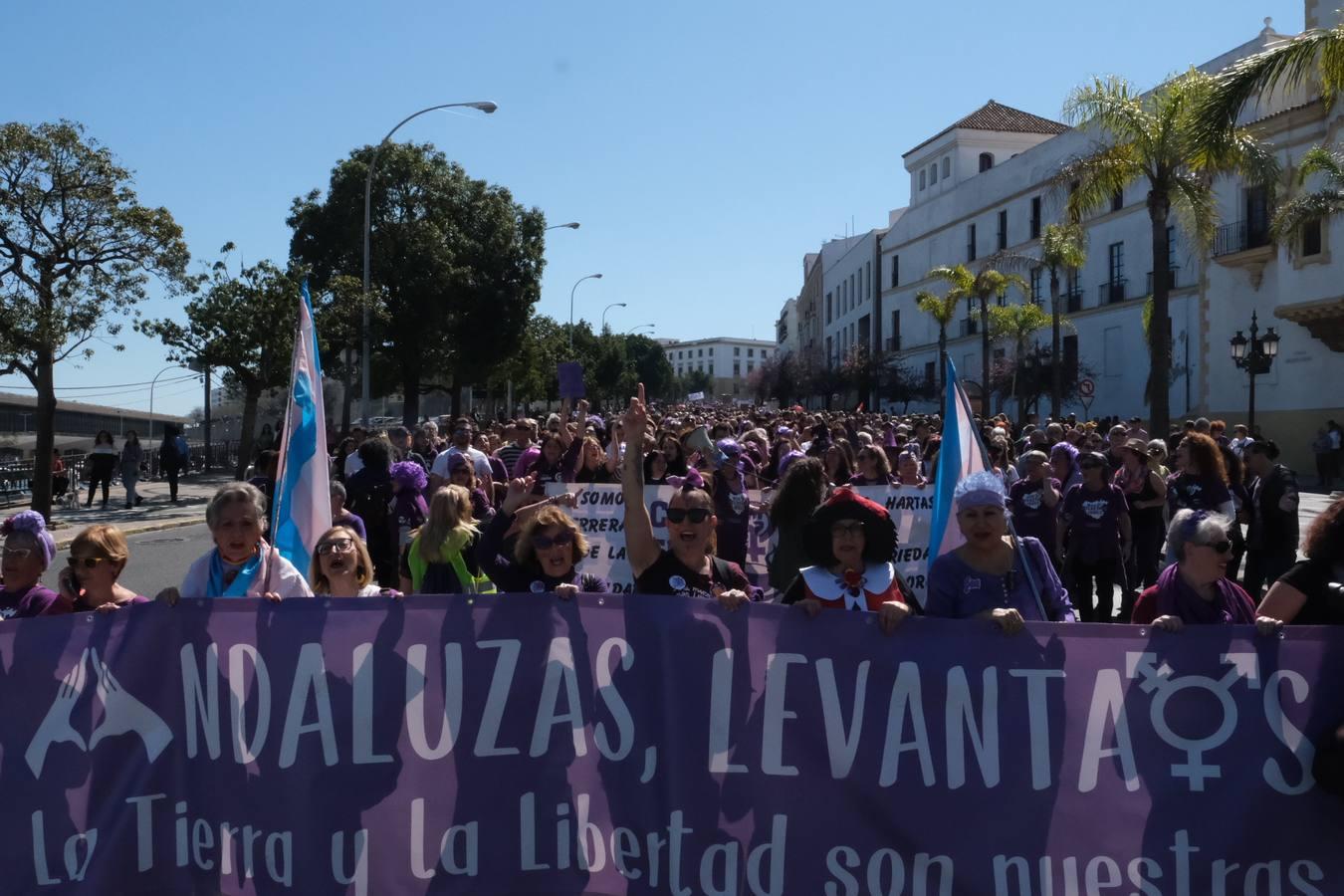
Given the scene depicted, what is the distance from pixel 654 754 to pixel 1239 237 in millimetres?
36243

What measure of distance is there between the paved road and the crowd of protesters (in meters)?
3.34

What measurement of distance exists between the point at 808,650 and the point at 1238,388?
117ft

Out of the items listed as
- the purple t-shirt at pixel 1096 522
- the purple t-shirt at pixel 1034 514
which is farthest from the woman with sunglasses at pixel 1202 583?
the purple t-shirt at pixel 1034 514

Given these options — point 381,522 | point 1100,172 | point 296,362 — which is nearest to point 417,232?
point 1100,172

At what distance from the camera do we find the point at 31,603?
15.8 ft

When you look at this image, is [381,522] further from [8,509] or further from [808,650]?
[8,509]

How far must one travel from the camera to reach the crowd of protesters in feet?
14.9

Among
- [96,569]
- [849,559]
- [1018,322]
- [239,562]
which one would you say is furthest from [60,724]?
[1018,322]

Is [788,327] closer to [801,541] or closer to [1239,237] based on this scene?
[1239,237]

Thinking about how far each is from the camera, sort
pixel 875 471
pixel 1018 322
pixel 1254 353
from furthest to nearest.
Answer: pixel 1018 322
pixel 1254 353
pixel 875 471

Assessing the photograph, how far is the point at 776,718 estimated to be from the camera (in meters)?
4.12

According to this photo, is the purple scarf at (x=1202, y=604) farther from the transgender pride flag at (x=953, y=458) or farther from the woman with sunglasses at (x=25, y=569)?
the woman with sunglasses at (x=25, y=569)

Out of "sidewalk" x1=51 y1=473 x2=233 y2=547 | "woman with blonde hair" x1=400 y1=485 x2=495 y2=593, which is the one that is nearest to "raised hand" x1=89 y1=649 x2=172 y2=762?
"woman with blonde hair" x1=400 y1=485 x2=495 y2=593

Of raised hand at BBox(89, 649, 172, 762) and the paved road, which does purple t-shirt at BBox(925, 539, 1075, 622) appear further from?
the paved road
